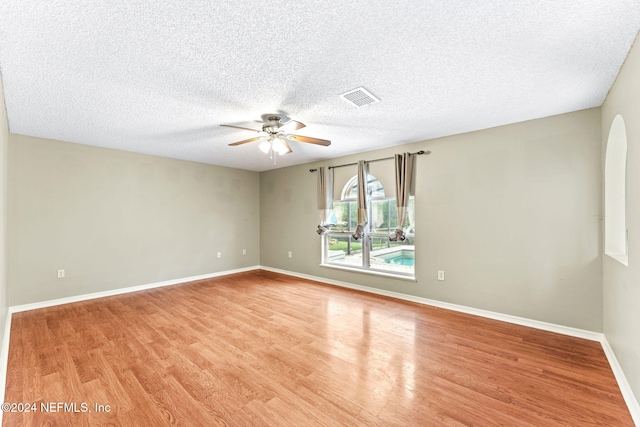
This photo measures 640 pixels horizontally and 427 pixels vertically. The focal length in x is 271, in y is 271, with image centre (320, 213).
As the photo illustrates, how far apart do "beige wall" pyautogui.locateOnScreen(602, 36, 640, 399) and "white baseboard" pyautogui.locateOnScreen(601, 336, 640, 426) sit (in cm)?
5

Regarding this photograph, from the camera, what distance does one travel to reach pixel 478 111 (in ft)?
9.63

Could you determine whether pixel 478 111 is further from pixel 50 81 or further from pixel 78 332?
pixel 78 332

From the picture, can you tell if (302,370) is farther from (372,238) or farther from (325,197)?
(325,197)

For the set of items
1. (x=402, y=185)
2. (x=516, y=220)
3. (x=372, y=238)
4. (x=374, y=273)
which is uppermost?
(x=402, y=185)

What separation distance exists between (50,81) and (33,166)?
93.4 inches

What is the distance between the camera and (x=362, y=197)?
472 cm

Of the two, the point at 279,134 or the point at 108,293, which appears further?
the point at 108,293

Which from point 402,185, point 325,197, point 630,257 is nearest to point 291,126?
point 402,185

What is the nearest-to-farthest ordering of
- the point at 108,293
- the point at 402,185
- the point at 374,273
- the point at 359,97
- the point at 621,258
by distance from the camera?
the point at 621,258, the point at 359,97, the point at 402,185, the point at 108,293, the point at 374,273

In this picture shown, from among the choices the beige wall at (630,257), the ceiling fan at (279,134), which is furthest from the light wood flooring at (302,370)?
the ceiling fan at (279,134)

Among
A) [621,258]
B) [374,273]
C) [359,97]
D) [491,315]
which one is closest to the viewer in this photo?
[621,258]

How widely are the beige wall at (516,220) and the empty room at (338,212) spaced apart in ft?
0.07

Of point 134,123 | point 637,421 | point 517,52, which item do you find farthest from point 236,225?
point 637,421

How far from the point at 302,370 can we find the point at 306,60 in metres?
2.44
